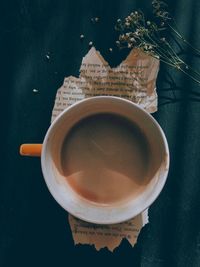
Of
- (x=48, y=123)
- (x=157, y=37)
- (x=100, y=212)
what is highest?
(x=157, y=37)

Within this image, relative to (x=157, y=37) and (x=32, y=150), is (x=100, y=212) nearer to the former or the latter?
(x=32, y=150)

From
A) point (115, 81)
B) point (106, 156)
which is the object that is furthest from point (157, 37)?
point (106, 156)

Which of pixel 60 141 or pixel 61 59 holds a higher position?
pixel 61 59

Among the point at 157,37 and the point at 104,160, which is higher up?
the point at 157,37

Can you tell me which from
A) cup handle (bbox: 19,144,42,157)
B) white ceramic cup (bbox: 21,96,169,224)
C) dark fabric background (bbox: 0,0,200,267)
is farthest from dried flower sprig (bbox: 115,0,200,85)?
cup handle (bbox: 19,144,42,157)

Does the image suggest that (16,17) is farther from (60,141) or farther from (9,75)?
(60,141)

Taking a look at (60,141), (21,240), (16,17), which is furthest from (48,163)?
(16,17)

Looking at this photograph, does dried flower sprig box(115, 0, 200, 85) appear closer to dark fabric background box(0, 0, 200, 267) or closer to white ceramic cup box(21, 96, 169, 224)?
dark fabric background box(0, 0, 200, 267)
